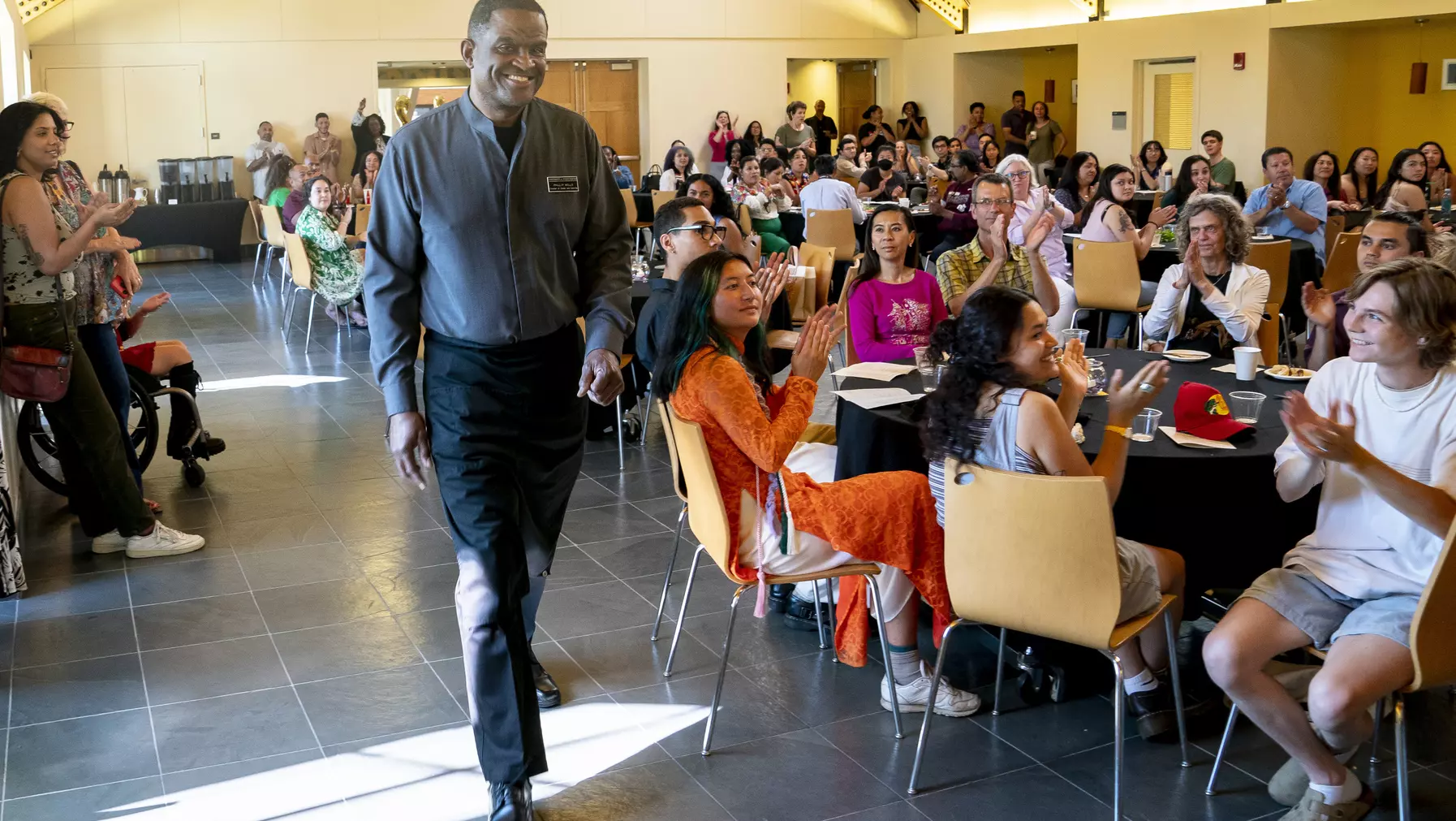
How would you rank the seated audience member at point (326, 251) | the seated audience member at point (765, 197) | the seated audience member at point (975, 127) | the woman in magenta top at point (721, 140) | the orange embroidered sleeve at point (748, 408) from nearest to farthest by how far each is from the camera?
1. the orange embroidered sleeve at point (748, 408)
2. the seated audience member at point (765, 197)
3. the seated audience member at point (326, 251)
4. the seated audience member at point (975, 127)
5. the woman in magenta top at point (721, 140)

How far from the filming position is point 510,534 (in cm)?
283

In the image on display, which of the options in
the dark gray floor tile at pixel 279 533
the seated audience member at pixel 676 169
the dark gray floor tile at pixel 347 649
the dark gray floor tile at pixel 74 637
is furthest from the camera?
the seated audience member at pixel 676 169

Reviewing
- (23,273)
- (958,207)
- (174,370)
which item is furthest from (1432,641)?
(958,207)

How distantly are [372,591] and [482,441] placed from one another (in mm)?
1857

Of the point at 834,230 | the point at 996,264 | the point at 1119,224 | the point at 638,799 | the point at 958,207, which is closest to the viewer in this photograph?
the point at 638,799

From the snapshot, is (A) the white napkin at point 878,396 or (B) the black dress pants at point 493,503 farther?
(A) the white napkin at point 878,396

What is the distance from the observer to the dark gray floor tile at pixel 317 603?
13.9 ft

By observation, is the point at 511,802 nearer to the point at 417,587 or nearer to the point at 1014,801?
the point at 1014,801

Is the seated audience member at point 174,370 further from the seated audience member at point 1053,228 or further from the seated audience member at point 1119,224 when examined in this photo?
the seated audience member at point 1119,224

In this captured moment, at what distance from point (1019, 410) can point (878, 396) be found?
0.85 meters

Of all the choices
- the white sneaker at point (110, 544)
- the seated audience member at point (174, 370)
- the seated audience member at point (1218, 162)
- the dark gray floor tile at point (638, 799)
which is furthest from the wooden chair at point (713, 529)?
the seated audience member at point (1218, 162)

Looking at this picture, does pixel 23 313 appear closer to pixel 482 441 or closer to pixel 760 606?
pixel 482 441

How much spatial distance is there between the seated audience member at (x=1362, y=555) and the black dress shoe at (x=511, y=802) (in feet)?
4.84

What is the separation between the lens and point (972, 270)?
5438 mm
